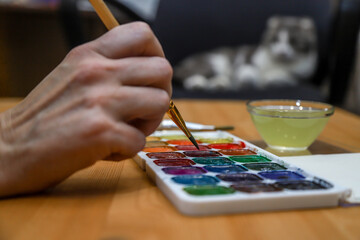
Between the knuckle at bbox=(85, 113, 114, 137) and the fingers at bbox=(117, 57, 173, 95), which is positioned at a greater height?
the fingers at bbox=(117, 57, 173, 95)

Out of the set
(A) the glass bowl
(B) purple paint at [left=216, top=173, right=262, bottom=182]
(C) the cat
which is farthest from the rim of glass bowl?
(C) the cat

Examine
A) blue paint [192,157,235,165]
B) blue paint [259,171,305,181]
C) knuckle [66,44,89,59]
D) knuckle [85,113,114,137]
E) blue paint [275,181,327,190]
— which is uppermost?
knuckle [66,44,89,59]

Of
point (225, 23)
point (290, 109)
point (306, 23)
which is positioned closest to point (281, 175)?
point (290, 109)

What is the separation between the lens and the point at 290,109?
70 centimetres

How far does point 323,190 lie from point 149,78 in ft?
0.69

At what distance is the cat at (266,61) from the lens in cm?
236

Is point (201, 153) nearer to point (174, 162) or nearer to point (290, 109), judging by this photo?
point (174, 162)

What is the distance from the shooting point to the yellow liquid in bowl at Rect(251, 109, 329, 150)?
635 mm

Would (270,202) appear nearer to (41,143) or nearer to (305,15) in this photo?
(41,143)

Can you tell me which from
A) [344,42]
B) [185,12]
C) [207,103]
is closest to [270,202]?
[207,103]

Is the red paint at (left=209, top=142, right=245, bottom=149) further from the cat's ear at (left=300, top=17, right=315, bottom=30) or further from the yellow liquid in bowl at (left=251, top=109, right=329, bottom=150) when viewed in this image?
the cat's ear at (left=300, top=17, right=315, bottom=30)

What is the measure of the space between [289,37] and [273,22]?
0.28m

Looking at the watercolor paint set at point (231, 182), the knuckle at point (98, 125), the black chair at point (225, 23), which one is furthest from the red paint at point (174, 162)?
the black chair at point (225, 23)

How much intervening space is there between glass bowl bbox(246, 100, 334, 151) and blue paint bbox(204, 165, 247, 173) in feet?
0.61
